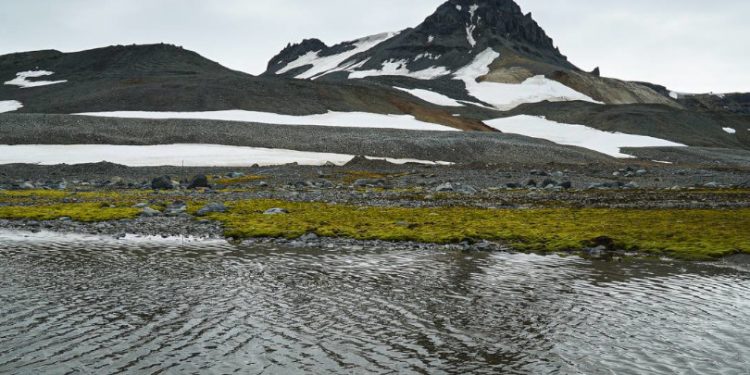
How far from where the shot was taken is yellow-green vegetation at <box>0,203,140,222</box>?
2948 centimetres

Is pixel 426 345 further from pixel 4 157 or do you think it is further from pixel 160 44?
pixel 160 44

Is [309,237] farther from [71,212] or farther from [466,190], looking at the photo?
[466,190]

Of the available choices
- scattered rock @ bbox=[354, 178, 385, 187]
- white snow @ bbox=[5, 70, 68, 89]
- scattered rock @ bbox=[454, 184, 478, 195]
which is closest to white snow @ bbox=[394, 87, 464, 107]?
white snow @ bbox=[5, 70, 68, 89]

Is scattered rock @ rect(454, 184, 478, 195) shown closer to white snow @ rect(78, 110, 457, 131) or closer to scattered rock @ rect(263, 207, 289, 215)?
scattered rock @ rect(263, 207, 289, 215)

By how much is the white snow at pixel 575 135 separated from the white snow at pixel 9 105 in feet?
317

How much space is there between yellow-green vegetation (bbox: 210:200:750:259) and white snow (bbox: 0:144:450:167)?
40.8 m

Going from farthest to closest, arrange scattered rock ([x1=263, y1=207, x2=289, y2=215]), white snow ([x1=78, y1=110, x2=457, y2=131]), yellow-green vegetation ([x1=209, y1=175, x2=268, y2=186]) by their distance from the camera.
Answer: white snow ([x1=78, y1=110, x2=457, y2=131]), yellow-green vegetation ([x1=209, y1=175, x2=268, y2=186]), scattered rock ([x1=263, y1=207, x2=289, y2=215])

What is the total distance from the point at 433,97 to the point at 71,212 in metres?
139

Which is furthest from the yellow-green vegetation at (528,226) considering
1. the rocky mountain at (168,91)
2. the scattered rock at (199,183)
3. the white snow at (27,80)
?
the white snow at (27,80)

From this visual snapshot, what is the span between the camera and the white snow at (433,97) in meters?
160

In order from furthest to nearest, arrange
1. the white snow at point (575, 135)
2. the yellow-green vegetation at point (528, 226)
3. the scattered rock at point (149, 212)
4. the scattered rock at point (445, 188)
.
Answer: the white snow at point (575, 135)
the scattered rock at point (445, 188)
the scattered rock at point (149, 212)
the yellow-green vegetation at point (528, 226)

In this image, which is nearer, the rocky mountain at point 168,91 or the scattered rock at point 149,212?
the scattered rock at point 149,212

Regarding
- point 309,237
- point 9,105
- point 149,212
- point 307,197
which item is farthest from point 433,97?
point 309,237

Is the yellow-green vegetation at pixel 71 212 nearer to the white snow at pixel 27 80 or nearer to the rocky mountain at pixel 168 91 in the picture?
the rocky mountain at pixel 168 91
